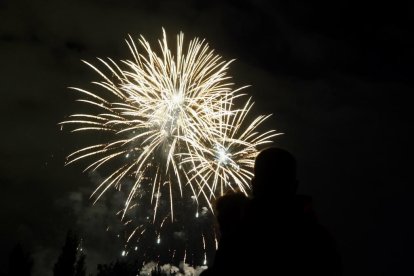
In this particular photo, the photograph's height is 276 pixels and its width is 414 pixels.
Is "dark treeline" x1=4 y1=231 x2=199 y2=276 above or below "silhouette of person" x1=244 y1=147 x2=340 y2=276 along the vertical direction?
above

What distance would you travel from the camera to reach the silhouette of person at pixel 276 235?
3551 mm

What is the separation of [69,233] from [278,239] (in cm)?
6444

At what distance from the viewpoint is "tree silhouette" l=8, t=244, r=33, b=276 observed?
57.6m

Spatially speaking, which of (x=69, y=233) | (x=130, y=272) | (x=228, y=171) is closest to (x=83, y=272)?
(x=69, y=233)

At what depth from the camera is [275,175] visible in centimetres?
372

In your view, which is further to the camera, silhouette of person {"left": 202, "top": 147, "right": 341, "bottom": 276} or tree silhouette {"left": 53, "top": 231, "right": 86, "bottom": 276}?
tree silhouette {"left": 53, "top": 231, "right": 86, "bottom": 276}

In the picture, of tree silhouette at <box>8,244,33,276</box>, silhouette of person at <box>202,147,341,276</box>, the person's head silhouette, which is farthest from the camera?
tree silhouette at <box>8,244,33,276</box>

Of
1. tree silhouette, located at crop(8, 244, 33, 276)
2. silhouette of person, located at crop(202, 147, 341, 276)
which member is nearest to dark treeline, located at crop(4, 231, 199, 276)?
tree silhouette, located at crop(8, 244, 33, 276)

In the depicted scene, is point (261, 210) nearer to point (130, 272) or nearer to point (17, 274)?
point (17, 274)

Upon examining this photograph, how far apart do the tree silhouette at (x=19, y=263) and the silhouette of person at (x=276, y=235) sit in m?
59.8

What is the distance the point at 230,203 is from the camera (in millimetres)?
5352

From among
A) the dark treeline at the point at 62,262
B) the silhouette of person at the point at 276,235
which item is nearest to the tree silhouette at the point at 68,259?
the dark treeline at the point at 62,262

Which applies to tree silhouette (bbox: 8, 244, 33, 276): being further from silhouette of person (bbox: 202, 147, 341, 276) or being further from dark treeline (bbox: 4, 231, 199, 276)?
A: silhouette of person (bbox: 202, 147, 341, 276)

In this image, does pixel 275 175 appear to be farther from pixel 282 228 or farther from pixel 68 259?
pixel 68 259
